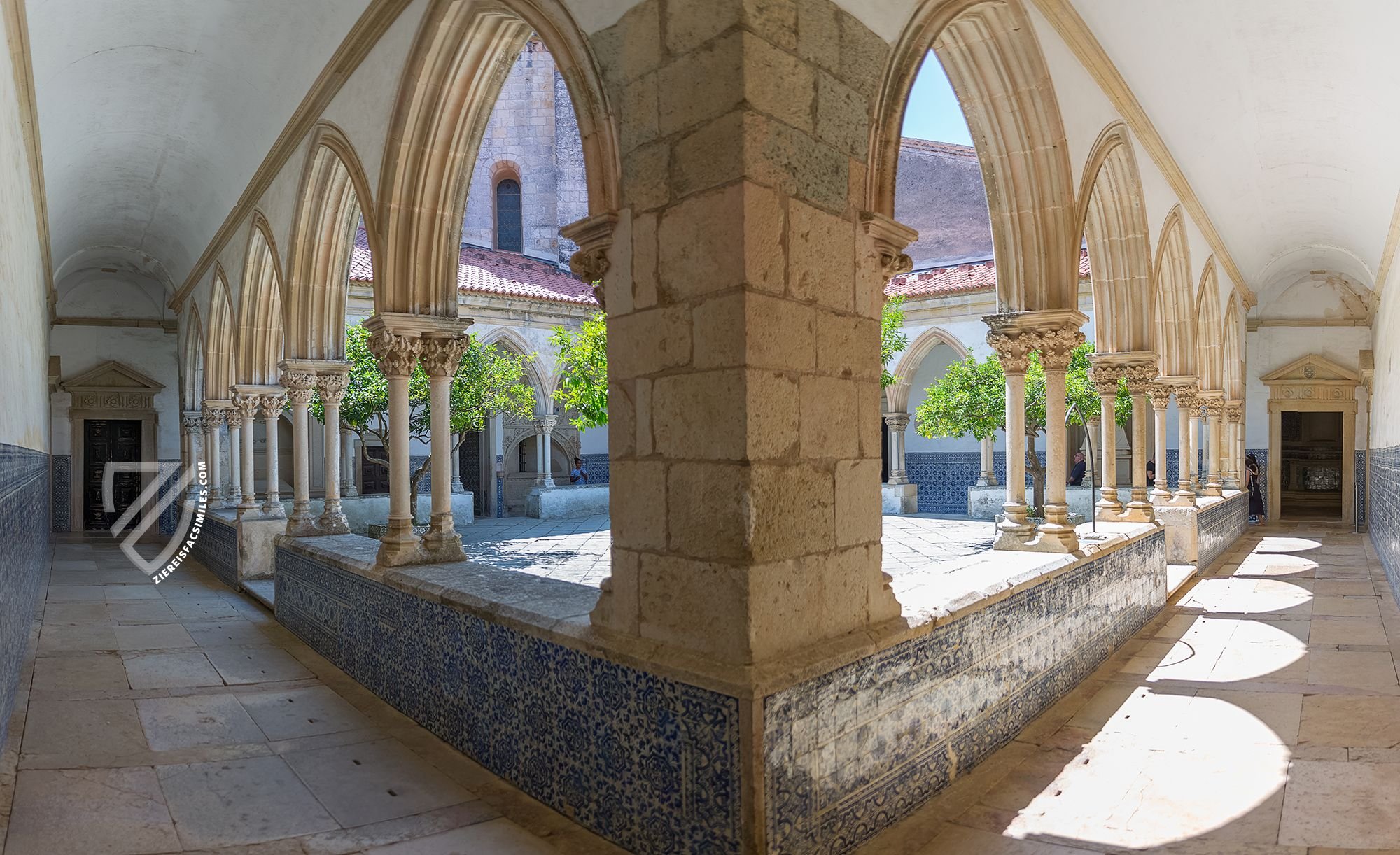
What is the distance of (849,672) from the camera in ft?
8.87

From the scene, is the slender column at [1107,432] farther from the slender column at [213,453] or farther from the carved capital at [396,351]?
the slender column at [213,453]

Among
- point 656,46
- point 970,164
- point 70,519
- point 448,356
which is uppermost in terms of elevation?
point 970,164

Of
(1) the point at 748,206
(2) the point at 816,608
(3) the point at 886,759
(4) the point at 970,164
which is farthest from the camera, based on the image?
(4) the point at 970,164

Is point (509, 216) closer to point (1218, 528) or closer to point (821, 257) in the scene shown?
point (1218, 528)

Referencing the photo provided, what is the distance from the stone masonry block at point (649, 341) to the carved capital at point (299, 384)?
5060 mm

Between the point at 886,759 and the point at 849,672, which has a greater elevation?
the point at 849,672

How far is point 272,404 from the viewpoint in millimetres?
8961

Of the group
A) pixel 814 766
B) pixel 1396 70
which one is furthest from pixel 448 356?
pixel 1396 70

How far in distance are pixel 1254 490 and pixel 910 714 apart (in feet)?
46.6

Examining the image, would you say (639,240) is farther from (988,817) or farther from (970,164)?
(970,164)

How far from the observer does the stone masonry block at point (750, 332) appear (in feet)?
7.95

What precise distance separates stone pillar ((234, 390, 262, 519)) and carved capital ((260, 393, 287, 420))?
0.26 ft

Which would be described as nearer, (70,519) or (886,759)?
(886,759)

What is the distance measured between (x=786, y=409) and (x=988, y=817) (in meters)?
1.62
